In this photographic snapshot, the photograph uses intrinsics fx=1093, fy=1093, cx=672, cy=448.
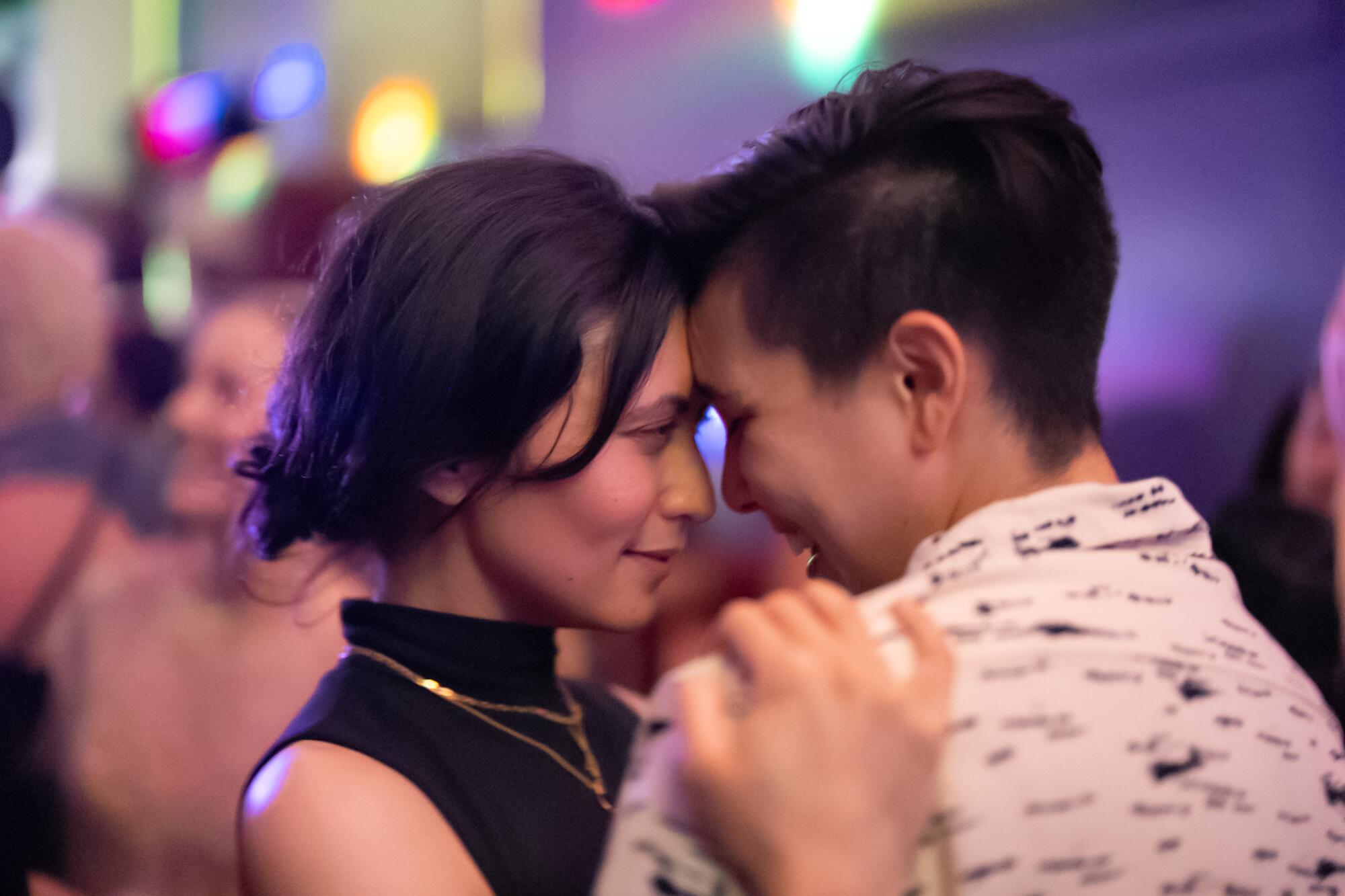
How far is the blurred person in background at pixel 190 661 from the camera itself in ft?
6.35

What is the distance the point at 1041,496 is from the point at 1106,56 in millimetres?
3032

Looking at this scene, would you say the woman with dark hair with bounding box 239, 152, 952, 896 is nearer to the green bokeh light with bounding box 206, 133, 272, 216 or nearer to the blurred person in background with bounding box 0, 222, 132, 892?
the blurred person in background with bounding box 0, 222, 132, 892

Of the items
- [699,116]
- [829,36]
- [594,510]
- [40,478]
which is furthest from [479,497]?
[699,116]

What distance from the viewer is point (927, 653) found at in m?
0.71

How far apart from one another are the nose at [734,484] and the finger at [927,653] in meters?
0.42

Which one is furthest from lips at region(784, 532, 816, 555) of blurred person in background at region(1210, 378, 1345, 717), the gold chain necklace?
blurred person in background at region(1210, 378, 1345, 717)

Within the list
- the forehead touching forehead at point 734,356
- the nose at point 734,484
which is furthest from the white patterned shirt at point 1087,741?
the nose at point 734,484

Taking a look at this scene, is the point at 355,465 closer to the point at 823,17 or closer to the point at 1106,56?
the point at 1106,56

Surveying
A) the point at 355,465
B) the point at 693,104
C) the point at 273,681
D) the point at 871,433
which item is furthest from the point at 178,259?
the point at 871,433

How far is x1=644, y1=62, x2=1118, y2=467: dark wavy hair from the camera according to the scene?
93cm

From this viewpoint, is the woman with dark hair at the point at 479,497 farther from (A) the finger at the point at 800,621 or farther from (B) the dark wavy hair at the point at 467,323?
(A) the finger at the point at 800,621

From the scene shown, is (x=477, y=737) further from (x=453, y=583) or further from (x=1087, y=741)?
(x=1087, y=741)

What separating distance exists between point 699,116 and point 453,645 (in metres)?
3.60

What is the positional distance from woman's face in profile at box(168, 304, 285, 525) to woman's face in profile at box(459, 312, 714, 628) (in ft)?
3.50
